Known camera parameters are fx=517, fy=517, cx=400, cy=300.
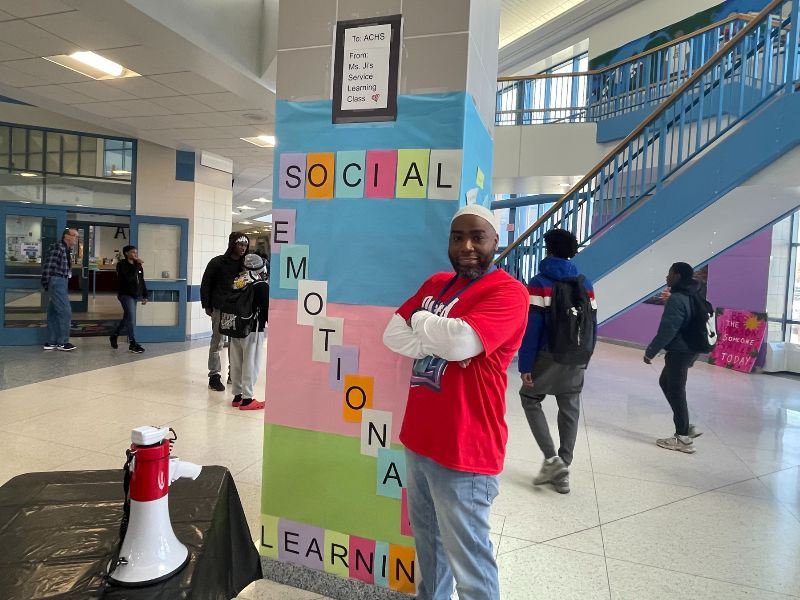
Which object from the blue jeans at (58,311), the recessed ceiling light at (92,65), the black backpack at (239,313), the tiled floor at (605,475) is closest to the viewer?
the tiled floor at (605,475)

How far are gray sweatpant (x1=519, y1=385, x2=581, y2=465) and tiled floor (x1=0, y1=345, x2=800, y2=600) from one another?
0.25 metres

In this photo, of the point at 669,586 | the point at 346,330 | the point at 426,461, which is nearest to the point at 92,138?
the point at 346,330

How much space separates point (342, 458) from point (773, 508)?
2.66m

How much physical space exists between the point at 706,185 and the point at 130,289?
684 cm

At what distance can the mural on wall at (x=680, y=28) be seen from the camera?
7559 millimetres

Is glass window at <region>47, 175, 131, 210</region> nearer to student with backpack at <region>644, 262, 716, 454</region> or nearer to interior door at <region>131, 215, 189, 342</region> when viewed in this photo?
interior door at <region>131, 215, 189, 342</region>

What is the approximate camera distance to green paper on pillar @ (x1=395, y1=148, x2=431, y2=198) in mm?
1896

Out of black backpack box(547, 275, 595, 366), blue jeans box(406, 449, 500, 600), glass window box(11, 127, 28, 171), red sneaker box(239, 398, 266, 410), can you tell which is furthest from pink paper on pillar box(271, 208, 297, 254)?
glass window box(11, 127, 28, 171)

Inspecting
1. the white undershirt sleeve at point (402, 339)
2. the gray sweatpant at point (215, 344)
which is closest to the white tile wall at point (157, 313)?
the gray sweatpant at point (215, 344)

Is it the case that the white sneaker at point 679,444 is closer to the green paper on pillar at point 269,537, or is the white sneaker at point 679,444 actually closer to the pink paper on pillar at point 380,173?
the green paper on pillar at point 269,537

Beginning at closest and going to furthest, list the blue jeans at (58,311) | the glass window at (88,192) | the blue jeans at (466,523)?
the blue jeans at (466,523) → the blue jeans at (58,311) → the glass window at (88,192)

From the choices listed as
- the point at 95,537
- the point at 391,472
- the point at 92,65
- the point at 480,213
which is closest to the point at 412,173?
the point at 480,213

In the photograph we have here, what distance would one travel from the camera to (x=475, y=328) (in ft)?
4.65

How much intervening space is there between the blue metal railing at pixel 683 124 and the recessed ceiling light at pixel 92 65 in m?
4.41
